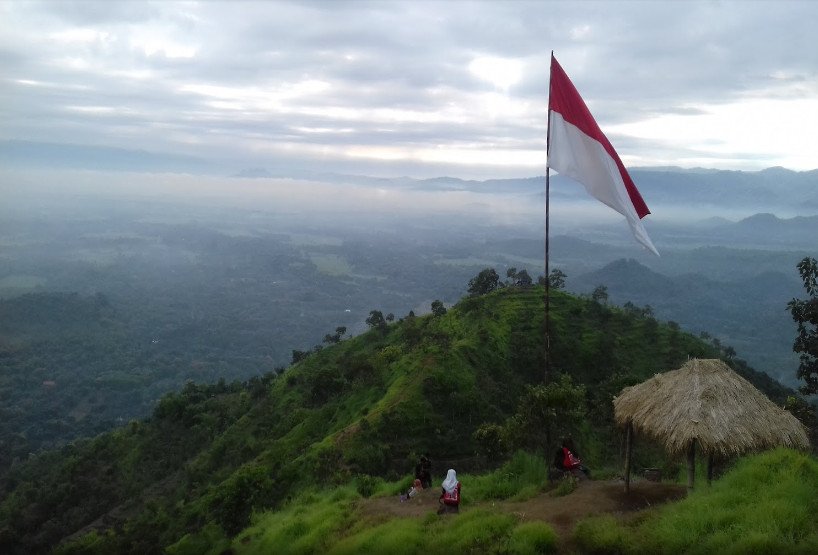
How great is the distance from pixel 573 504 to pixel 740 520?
3.17 m

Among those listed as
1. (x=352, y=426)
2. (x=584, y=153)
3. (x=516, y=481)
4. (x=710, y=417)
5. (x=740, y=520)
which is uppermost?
(x=584, y=153)

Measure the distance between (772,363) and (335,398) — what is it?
3933 inches

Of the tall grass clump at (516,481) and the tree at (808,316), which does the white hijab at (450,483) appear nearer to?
the tall grass clump at (516,481)

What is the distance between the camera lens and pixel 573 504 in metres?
10.3

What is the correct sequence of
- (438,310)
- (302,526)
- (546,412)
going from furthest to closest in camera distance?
(438,310) < (302,526) < (546,412)

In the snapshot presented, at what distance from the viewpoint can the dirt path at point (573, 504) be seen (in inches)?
380

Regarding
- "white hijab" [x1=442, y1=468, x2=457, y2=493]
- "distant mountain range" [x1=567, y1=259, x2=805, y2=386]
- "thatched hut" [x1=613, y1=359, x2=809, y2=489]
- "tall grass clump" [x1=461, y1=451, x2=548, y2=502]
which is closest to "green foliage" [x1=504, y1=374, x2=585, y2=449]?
"tall grass clump" [x1=461, y1=451, x2=548, y2=502]

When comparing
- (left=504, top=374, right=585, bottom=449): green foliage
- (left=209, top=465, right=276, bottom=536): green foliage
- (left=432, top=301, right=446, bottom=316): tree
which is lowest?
(left=209, top=465, right=276, bottom=536): green foliage

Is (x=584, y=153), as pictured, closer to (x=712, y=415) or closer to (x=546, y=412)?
(x=712, y=415)

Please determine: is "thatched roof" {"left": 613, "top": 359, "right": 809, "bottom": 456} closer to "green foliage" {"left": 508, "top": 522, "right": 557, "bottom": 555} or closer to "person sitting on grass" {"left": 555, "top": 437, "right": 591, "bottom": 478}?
"person sitting on grass" {"left": 555, "top": 437, "right": 591, "bottom": 478}

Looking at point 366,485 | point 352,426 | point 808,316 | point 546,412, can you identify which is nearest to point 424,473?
point 366,485

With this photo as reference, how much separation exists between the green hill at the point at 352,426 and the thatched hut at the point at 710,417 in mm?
1955

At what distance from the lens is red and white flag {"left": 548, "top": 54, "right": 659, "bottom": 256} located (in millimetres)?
10266

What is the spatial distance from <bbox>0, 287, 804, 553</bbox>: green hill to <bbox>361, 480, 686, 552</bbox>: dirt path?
1614mm
